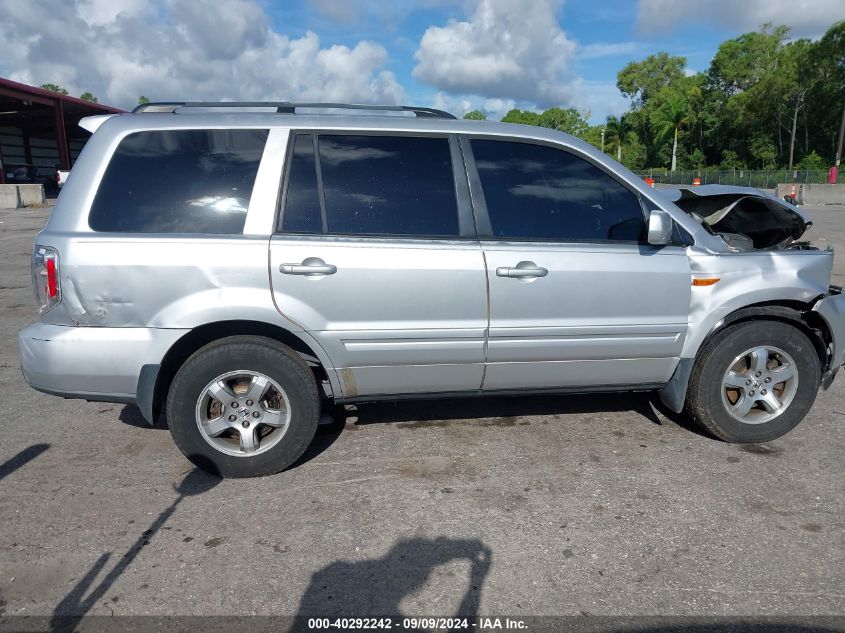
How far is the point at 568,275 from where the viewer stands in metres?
3.59

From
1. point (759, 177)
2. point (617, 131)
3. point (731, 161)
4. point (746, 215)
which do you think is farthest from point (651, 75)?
point (746, 215)

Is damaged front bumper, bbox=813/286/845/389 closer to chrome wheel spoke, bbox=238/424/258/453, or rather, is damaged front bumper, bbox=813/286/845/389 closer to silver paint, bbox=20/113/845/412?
silver paint, bbox=20/113/845/412

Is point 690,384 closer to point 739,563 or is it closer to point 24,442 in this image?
point 739,563

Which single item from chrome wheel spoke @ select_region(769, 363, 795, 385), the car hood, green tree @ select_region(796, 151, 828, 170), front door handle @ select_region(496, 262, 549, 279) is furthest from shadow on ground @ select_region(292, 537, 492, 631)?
green tree @ select_region(796, 151, 828, 170)

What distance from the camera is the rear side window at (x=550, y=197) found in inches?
144

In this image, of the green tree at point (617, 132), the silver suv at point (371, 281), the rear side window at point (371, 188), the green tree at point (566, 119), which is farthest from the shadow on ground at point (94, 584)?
the green tree at point (566, 119)

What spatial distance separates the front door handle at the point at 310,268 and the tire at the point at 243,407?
1.43 feet

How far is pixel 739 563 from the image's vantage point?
111 inches

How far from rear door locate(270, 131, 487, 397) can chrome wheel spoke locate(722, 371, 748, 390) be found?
5.11ft

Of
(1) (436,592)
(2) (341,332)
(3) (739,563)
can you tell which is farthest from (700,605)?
(2) (341,332)

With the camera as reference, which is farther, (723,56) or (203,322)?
(723,56)

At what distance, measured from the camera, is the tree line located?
54.8 m

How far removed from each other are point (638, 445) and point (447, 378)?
132 centimetres

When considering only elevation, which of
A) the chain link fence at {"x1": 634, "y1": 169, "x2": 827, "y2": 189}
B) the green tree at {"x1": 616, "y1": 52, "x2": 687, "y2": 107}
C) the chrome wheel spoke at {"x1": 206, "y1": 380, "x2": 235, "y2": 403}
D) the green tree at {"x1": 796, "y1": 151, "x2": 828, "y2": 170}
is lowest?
the chrome wheel spoke at {"x1": 206, "y1": 380, "x2": 235, "y2": 403}
